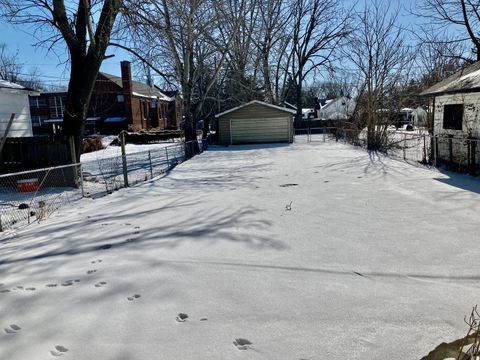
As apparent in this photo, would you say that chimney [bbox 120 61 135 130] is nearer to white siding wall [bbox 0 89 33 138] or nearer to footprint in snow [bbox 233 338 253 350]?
white siding wall [bbox 0 89 33 138]

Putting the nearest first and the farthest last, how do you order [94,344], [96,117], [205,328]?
[94,344] < [205,328] < [96,117]

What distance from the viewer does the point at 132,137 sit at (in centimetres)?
3656

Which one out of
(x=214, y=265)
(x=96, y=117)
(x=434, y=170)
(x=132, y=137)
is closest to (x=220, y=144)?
(x=132, y=137)

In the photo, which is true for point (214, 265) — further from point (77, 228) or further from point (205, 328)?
point (77, 228)

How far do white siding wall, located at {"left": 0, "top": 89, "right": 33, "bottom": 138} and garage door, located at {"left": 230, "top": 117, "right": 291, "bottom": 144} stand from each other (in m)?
15.5

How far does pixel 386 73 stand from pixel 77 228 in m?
19.5

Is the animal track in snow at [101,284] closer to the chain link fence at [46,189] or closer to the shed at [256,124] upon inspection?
the chain link fence at [46,189]

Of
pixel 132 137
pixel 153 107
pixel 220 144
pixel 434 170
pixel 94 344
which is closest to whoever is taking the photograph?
pixel 94 344

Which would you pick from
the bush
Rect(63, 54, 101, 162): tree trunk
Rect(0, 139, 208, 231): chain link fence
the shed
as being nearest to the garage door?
the shed

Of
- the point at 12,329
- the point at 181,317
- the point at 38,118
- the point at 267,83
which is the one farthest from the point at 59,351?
the point at 38,118

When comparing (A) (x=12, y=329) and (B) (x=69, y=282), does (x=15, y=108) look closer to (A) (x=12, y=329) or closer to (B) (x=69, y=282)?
(B) (x=69, y=282)

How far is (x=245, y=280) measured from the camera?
12.6 ft

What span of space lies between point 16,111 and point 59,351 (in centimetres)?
1537

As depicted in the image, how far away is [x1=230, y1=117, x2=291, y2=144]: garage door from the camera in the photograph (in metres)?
28.8
